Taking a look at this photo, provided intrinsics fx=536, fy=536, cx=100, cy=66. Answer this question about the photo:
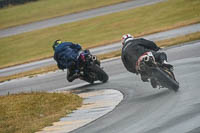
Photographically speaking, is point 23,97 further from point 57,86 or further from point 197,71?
point 197,71

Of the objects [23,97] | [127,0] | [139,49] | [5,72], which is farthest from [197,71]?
[127,0]

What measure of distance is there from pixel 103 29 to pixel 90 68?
18649mm

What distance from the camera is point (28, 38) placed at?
3931 centimetres

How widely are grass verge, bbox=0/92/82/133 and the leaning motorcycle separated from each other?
1.72 m

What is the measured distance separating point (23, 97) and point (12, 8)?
3857 cm

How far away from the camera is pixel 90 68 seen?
17188 mm

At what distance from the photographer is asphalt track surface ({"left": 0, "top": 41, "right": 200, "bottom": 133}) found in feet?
31.1

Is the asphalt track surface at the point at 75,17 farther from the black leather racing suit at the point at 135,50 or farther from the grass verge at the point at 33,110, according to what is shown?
the black leather racing suit at the point at 135,50

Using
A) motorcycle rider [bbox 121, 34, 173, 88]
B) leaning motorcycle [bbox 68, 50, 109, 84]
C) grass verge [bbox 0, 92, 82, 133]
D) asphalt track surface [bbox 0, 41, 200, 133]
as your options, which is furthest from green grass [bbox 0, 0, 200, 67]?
motorcycle rider [bbox 121, 34, 173, 88]

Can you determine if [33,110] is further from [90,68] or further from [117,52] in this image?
[117,52]

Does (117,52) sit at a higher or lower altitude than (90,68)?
lower

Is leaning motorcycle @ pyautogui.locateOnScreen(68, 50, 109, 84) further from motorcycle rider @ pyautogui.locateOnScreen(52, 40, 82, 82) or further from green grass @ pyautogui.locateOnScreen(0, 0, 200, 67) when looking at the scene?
green grass @ pyautogui.locateOnScreen(0, 0, 200, 67)

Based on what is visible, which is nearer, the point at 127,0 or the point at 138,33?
the point at 138,33

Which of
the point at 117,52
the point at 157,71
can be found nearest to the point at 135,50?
the point at 157,71
